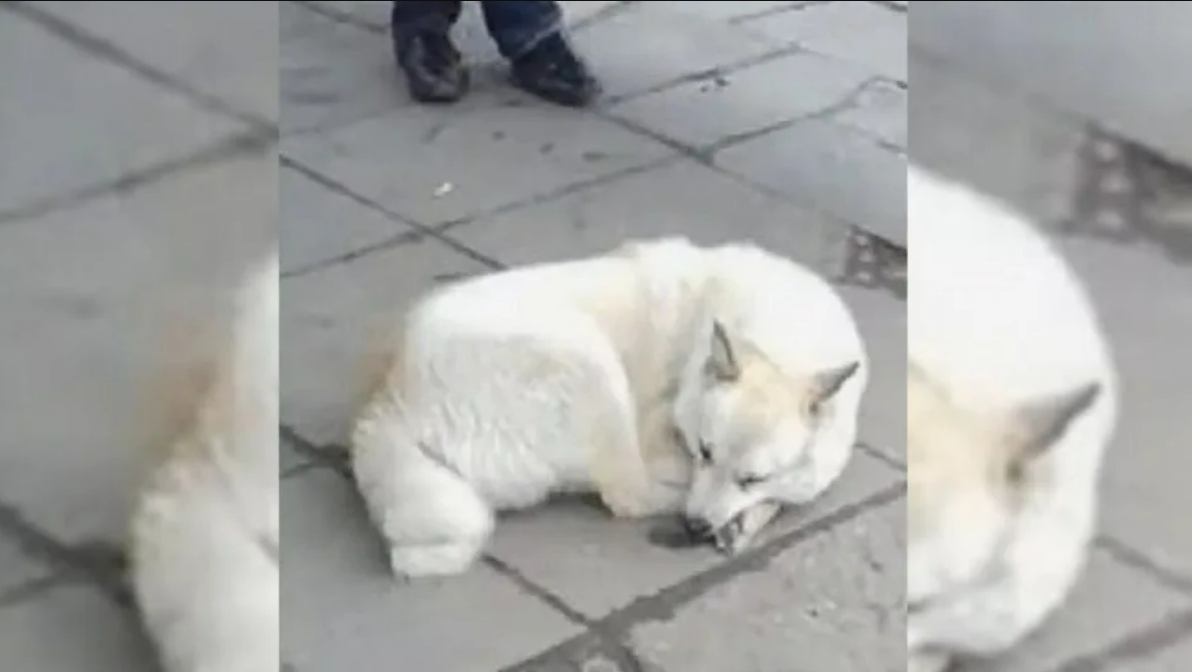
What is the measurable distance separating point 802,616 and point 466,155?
622mm

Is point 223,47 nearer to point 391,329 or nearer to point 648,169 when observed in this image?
point 391,329

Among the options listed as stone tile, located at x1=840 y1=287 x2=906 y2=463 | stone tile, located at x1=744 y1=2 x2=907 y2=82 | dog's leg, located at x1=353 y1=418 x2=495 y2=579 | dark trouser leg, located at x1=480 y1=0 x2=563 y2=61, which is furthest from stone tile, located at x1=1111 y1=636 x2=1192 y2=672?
dark trouser leg, located at x1=480 y1=0 x2=563 y2=61

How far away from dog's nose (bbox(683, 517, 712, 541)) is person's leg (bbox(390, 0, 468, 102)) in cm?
64

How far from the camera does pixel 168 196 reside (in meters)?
0.84

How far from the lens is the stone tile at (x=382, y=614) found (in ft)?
3.50

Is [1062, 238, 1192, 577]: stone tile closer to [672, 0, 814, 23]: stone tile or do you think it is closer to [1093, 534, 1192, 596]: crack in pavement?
[1093, 534, 1192, 596]: crack in pavement

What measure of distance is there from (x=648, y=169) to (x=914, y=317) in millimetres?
883

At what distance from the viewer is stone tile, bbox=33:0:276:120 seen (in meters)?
0.82

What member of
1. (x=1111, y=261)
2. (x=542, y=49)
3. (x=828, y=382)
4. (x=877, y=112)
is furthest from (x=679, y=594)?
(x=542, y=49)

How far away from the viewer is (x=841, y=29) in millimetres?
1808

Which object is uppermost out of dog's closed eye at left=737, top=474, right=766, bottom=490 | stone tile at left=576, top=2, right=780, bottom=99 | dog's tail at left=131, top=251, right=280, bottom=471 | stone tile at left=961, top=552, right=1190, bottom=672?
dog's tail at left=131, top=251, right=280, bottom=471

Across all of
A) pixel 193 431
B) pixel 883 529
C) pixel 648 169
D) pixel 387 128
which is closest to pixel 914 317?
pixel 193 431

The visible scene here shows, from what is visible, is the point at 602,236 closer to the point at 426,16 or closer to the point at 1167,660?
the point at 426,16

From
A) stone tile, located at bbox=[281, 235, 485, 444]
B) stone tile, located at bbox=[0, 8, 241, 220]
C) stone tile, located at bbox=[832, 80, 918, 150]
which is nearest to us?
stone tile, located at bbox=[0, 8, 241, 220]
